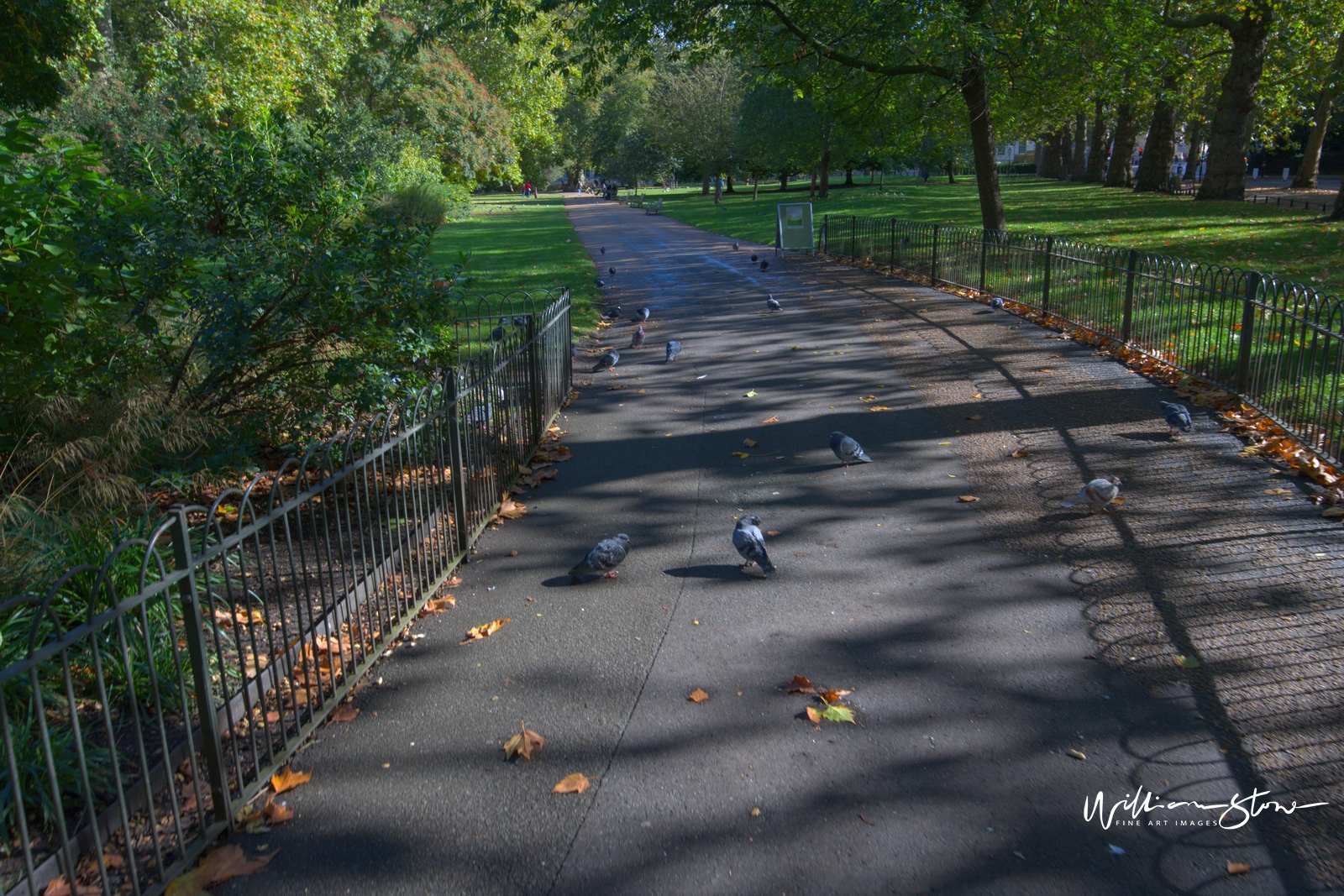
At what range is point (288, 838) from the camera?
339 centimetres

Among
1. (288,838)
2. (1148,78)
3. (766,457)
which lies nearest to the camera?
(288,838)

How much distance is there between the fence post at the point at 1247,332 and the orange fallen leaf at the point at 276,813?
8246 millimetres

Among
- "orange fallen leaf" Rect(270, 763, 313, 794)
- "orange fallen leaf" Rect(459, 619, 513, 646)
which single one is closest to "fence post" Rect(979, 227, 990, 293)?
"orange fallen leaf" Rect(459, 619, 513, 646)

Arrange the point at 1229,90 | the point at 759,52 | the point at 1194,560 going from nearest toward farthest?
1. the point at 1194,560
2. the point at 759,52
3. the point at 1229,90

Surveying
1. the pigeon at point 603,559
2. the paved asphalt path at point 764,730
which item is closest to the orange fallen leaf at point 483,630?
the paved asphalt path at point 764,730

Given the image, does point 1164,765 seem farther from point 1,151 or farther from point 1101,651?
point 1,151

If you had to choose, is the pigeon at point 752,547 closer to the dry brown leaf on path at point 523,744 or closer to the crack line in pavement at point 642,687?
the crack line in pavement at point 642,687

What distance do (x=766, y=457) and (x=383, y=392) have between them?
3159 millimetres

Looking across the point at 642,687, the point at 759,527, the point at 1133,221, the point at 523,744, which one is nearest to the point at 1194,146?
the point at 1133,221

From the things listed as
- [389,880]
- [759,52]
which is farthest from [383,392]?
[759,52]

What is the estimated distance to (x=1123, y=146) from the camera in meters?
41.6

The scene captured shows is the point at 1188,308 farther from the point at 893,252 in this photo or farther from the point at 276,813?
the point at 893,252

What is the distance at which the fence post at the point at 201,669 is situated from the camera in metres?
3.13

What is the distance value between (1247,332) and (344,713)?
26.3ft
